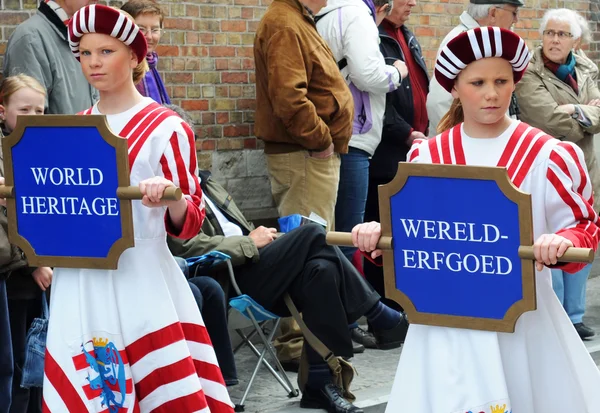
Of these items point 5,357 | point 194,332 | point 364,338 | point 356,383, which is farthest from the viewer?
point 364,338

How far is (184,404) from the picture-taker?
4.31 m

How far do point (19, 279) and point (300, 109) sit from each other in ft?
7.03

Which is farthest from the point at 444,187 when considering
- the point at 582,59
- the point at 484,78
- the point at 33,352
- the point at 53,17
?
the point at 582,59

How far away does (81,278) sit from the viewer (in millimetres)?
4277

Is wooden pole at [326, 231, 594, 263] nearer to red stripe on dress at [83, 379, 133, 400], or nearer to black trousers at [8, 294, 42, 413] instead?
red stripe on dress at [83, 379, 133, 400]

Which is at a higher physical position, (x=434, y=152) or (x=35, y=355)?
(x=434, y=152)

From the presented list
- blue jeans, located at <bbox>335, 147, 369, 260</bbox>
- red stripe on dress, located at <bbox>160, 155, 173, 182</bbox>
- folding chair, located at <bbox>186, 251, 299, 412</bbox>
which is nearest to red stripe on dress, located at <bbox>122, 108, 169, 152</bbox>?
red stripe on dress, located at <bbox>160, 155, 173, 182</bbox>

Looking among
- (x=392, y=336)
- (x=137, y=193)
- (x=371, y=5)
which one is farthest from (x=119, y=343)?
(x=371, y=5)

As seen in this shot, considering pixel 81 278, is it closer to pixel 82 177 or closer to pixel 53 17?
pixel 82 177

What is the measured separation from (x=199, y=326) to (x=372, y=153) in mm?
3283

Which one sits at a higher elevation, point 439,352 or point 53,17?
point 53,17

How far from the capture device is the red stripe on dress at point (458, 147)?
12.6ft

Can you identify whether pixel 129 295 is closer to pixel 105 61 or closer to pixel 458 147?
pixel 105 61

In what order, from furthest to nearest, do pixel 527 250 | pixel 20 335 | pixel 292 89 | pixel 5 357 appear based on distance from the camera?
pixel 292 89 < pixel 20 335 < pixel 5 357 < pixel 527 250
